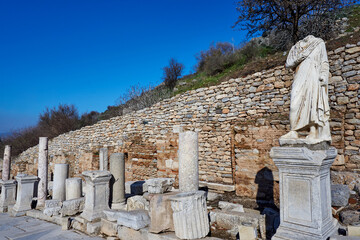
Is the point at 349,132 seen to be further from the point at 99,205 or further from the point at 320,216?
the point at 99,205

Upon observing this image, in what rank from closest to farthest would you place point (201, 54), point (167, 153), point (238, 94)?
point (238, 94) < point (167, 153) < point (201, 54)

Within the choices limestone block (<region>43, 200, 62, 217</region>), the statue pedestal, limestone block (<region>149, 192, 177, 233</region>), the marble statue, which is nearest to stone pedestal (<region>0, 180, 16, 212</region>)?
limestone block (<region>43, 200, 62, 217</region>)

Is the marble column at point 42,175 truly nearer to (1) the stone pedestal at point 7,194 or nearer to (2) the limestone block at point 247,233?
(1) the stone pedestal at point 7,194

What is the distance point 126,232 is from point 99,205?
132 cm

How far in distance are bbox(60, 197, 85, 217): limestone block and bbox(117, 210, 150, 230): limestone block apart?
6.78 ft

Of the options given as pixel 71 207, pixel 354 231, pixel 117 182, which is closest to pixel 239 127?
pixel 117 182

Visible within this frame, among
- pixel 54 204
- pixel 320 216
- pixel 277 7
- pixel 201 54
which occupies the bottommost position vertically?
pixel 54 204

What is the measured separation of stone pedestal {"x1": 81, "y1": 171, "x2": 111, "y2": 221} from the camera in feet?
18.1

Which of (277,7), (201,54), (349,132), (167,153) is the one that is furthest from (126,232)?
(201,54)

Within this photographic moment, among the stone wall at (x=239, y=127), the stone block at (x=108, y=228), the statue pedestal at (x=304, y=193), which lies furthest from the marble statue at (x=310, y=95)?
the stone block at (x=108, y=228)

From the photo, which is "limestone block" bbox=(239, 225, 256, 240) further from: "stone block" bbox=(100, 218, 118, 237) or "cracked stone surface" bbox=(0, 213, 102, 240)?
"cracked stone surface" bbox=(0, 213, 102, 240)

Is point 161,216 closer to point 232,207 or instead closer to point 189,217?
Result: point 189,217

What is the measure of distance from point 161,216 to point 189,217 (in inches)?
23.6

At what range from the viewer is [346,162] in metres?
5.92
